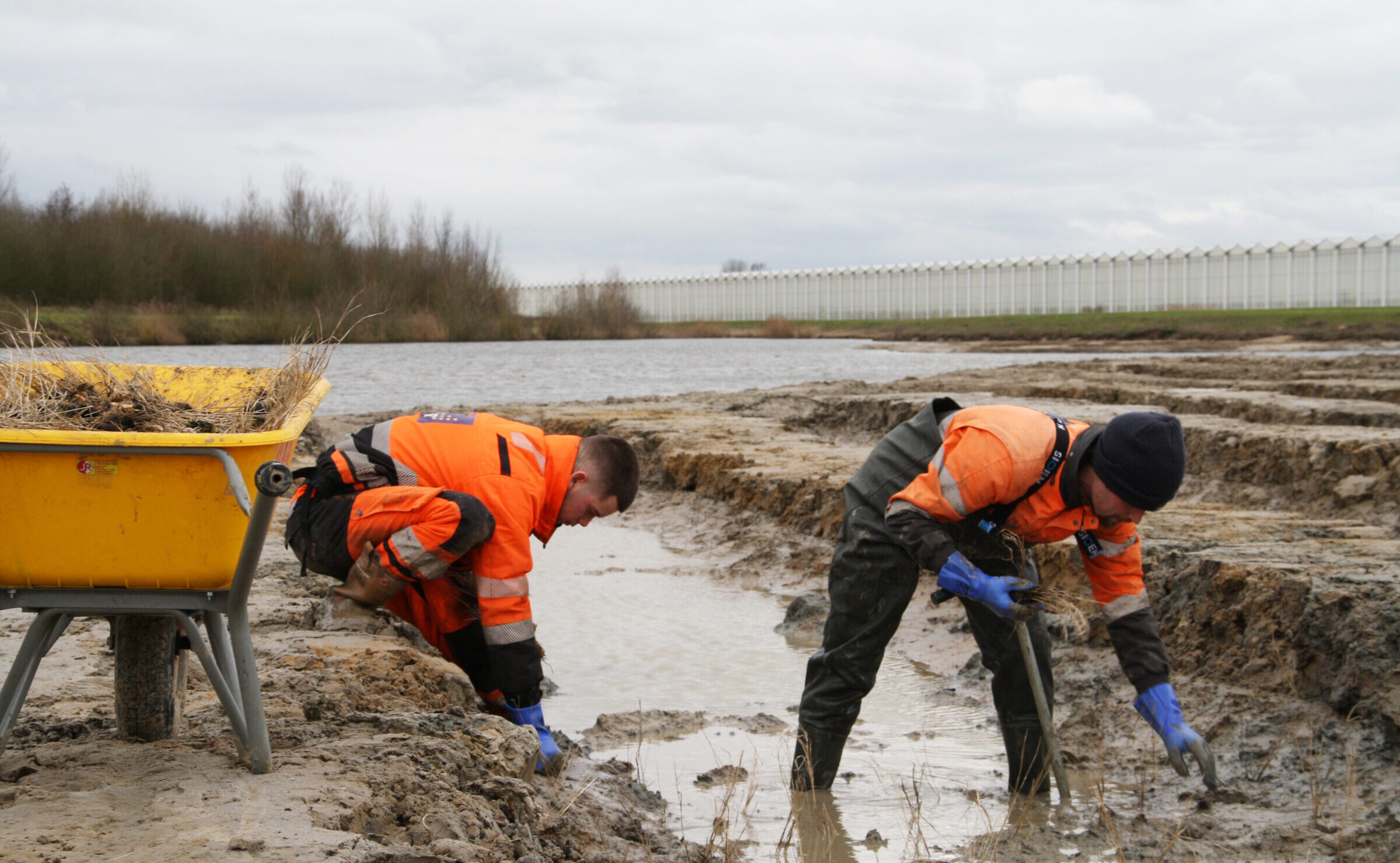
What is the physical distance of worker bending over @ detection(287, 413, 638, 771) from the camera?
3.34m

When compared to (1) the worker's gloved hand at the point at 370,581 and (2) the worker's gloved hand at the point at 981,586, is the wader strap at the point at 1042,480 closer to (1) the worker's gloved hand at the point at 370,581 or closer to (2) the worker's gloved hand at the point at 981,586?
(2) the worker's gloved hand at the point at 981,586

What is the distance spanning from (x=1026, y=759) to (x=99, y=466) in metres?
3.19

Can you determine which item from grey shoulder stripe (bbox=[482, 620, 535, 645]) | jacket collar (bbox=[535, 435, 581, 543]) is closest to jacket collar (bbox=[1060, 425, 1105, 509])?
jacket collar (bbox=[535, 435, 581, 543])

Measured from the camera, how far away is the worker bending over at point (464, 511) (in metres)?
3.34

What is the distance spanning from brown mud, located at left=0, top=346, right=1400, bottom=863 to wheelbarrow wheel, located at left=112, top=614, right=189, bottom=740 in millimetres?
76

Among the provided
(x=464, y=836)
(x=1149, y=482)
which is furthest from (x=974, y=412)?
(x=464, y=836)

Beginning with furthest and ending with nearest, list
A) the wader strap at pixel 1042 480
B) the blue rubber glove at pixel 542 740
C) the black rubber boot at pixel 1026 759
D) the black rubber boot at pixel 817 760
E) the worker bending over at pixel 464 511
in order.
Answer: the black rubber boot at pixel 1026 759 < the black rubber boot at pixel 817 760 < the blue rubber glove at pixel 542 740 < the worker bending over at pixel 464 511 < the wader strap at pixel 1042 480

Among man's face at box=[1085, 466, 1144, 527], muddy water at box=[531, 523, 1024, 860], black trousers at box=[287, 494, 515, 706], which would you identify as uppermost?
man's face at box=[1085, 466, 1144, 527]

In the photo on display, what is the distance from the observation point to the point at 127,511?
8.43ft

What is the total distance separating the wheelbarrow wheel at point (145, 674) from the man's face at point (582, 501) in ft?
4.07

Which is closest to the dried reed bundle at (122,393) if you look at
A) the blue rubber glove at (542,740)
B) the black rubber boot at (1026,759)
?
the blue rubber glove at (542,740)

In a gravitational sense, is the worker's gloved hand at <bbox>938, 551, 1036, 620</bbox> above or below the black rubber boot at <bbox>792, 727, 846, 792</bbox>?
above

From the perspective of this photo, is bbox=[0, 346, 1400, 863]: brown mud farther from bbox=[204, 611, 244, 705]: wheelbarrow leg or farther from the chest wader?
the chest wader

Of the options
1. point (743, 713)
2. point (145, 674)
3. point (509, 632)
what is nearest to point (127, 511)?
point (145, 674)
